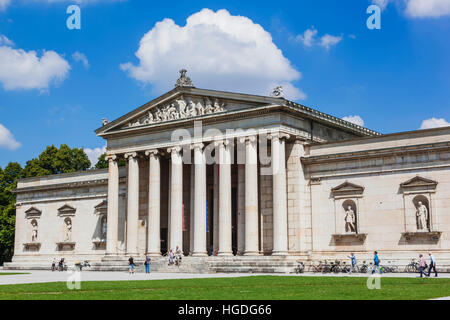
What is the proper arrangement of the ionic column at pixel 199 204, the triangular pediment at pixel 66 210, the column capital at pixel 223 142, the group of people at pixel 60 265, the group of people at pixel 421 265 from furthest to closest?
1. the triangular pediment at pixel 66 210
2. the group of people at pixel 60 265
3. the ionic column at pixel 199 204
4. the column capital at pixel 223 142
5. the group of people at pixel 421 265

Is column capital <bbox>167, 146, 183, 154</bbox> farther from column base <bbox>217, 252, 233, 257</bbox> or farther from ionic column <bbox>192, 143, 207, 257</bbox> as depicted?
column base <bbox>217, 252, 233, 257</bbox>

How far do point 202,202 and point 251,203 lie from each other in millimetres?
5381

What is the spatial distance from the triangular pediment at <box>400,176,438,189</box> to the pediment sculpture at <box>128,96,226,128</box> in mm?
17433

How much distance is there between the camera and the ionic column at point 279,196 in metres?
52.2

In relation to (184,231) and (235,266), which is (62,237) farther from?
(235,266)

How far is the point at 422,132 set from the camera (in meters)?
49.6

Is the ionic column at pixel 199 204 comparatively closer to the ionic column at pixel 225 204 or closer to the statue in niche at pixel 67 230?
the ionic column at pixel 225 204

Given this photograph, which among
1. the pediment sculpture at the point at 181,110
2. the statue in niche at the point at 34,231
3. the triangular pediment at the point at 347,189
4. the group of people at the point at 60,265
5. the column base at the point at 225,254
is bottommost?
the group of people at the point at 60,265

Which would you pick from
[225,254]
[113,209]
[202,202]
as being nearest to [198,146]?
[202,202]

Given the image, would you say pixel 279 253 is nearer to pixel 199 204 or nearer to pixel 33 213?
pixel 199 204

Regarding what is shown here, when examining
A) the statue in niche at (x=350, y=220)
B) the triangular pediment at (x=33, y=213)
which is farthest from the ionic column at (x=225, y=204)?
the triangular pediment at (x=33, y=213)

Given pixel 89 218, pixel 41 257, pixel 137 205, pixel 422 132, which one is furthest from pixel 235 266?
pixel 41 257

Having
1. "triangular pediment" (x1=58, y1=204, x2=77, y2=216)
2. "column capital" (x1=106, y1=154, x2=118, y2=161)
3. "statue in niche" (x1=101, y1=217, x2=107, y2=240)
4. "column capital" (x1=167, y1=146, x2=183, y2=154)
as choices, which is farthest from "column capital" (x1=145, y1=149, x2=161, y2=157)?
"triangular pediment" (x1=58, y1=204, x2=77, y2=216)

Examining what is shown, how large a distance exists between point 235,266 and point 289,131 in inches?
491
